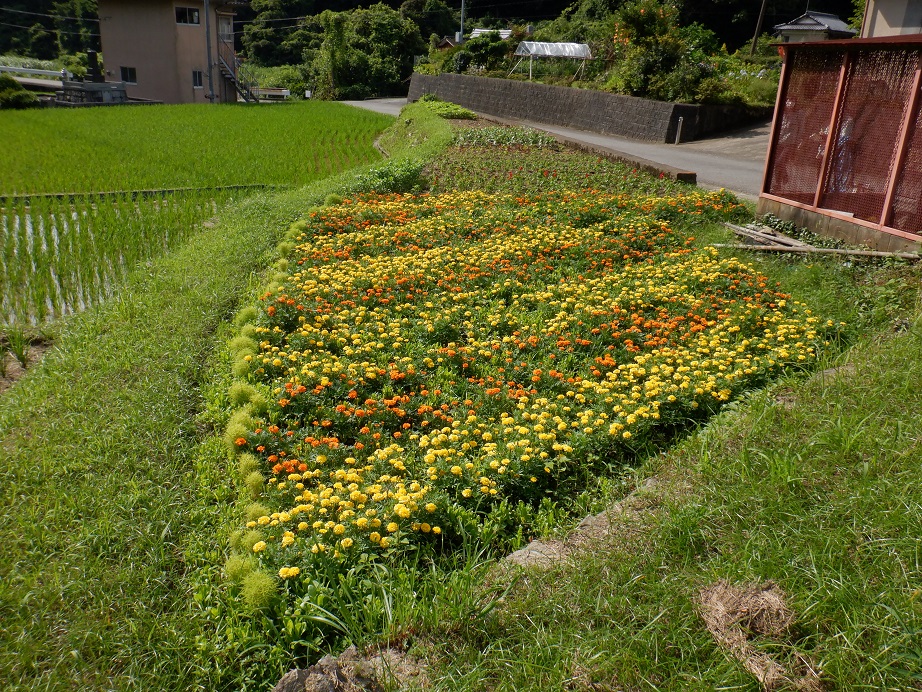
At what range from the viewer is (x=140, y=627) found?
320 cm

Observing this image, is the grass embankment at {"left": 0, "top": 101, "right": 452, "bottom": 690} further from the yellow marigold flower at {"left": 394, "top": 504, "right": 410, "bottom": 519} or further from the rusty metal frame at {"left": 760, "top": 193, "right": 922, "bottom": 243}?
the rusty metal frame at {"left": 760, "top": 193, "right": 922, "bottom": 243}

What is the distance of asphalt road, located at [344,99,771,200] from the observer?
12.8 meters

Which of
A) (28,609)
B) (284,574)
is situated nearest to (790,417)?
(284,574)

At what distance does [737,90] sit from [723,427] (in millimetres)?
19492

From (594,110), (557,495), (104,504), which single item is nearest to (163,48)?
(594,110)

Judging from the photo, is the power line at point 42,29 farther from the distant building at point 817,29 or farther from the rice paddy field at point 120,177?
the distant building at point 817,29

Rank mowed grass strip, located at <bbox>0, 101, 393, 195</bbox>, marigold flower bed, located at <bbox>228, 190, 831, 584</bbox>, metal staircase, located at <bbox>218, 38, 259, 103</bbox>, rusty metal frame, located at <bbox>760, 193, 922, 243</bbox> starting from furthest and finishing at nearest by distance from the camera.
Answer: metal staircase, located at <bbox>218, 38, 259, 103</bbox> → mowed grass strip, located at <bbox>0, 101, 393, 195</bbox> → rusty metal frame, located at <bbox>760, 193, 922, 243</bbox> → marigold flower bed, located at <bbox>228, 190, 831, 584</bbox>

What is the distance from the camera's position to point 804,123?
838 centimetres

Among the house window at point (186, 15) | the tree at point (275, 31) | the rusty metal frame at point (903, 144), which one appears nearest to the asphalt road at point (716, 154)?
the rusty metal frame at point (903, 144)

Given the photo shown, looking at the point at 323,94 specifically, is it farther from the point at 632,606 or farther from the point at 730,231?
the point at 632,606

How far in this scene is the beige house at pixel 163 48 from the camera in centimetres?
3491

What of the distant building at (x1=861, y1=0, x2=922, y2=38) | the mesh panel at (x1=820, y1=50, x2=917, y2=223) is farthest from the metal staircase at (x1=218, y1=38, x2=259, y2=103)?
the mesh panel at (x1=820, y1=50, x2=917, y2=223)

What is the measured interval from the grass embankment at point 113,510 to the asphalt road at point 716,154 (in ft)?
29.9

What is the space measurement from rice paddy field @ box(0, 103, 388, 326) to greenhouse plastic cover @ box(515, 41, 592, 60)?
689cm
